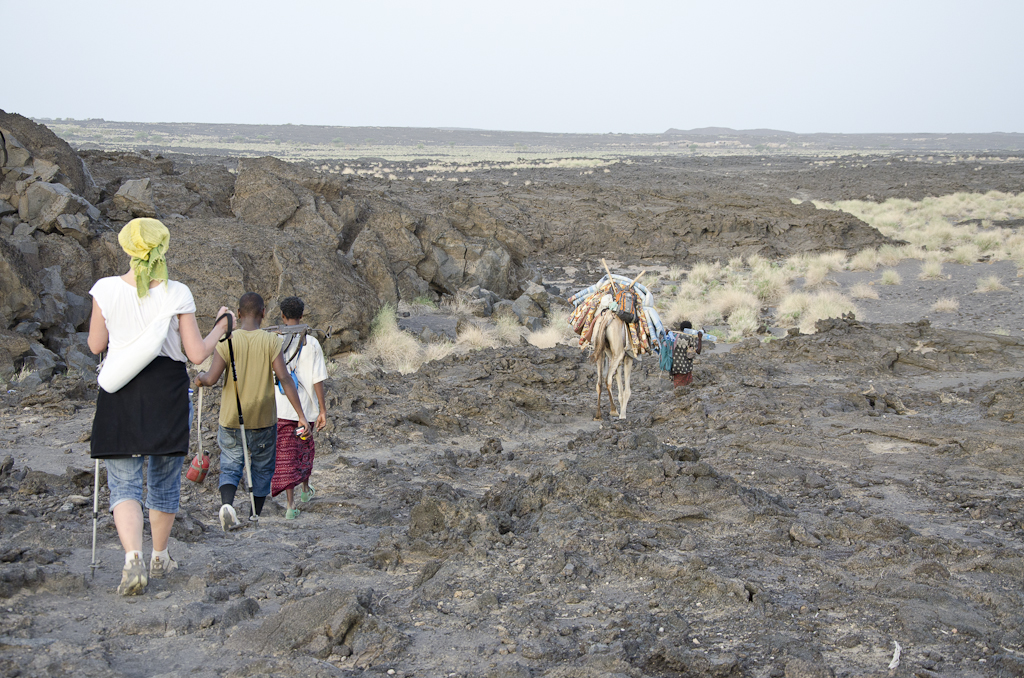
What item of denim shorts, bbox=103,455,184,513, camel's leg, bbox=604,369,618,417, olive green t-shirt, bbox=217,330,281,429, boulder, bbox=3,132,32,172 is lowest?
camel's leg, bbox=604,369,618,417

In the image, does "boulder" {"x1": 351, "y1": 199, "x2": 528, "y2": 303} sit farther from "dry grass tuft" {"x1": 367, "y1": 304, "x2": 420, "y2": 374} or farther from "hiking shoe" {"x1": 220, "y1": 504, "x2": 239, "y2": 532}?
"hiking shoe" {"x1": 220, "y1": 504, "x2": 239, "y2": 532}

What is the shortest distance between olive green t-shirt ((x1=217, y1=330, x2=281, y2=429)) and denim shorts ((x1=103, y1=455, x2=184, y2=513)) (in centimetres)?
91

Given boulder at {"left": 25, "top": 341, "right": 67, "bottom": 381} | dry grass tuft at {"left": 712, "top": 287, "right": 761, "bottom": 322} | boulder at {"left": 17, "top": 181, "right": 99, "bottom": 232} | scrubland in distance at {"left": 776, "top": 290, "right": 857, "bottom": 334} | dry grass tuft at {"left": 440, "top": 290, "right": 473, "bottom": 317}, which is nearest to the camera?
boulder at {"left": 25, "top": 341, "right": 67, "bottom": 381}

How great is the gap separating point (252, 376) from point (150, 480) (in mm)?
1101

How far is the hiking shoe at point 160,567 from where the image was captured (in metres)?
4.49

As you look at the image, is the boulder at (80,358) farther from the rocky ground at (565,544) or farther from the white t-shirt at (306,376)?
the white t-shirt at (306,376)

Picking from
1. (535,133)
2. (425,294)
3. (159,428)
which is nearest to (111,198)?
(425,294)

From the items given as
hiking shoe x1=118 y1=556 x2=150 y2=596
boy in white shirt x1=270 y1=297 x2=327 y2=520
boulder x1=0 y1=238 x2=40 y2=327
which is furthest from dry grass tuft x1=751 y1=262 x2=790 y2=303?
hiking shoe x1=118 y1=556 x2=150 y2=596

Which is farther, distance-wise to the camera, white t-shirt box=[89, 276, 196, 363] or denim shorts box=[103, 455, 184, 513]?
denim shorts box=[103, 455, 184, 513]

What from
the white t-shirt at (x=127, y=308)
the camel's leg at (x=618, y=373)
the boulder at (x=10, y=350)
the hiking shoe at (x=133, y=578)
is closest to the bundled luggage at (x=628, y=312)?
the camel's leg at (x=618, y=373)

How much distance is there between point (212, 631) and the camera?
3986 millimetres

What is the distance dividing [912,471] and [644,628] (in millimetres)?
4316

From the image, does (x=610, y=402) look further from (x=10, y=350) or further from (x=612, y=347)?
(x=10, y=350)

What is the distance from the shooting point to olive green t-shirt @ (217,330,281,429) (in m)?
5.16
